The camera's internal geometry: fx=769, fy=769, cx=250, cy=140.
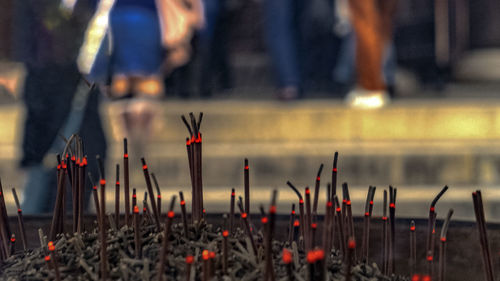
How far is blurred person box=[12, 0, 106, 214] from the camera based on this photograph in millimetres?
2299

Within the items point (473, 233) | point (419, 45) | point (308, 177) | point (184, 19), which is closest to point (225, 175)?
point (308, 177)

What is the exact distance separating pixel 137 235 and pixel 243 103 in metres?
3.49

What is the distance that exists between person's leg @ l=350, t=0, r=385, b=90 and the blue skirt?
5.81 feet

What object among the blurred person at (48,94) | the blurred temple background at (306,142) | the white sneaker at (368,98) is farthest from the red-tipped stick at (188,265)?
the white sneaker at (368,98)

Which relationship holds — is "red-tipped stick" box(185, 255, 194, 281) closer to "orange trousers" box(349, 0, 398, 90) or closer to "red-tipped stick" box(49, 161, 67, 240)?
"red-tipped stick" box(49, 161, 67, 240)

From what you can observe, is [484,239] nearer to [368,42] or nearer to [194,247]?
[194,247]

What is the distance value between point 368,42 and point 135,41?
200 cm

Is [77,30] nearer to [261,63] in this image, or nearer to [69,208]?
[69,208]

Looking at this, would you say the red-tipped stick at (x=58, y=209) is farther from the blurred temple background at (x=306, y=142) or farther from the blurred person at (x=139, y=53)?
the blurred temple background at (x=306, y=142)

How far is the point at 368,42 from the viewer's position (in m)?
4.71

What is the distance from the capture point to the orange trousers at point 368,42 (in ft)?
15.4

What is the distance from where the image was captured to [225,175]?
13.1 ft

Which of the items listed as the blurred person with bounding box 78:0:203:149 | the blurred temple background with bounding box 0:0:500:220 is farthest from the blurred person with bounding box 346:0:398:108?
the blurred person with bounding box 78:0:203:149

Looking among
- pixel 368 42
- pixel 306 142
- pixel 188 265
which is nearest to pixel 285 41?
pixel 368 42
